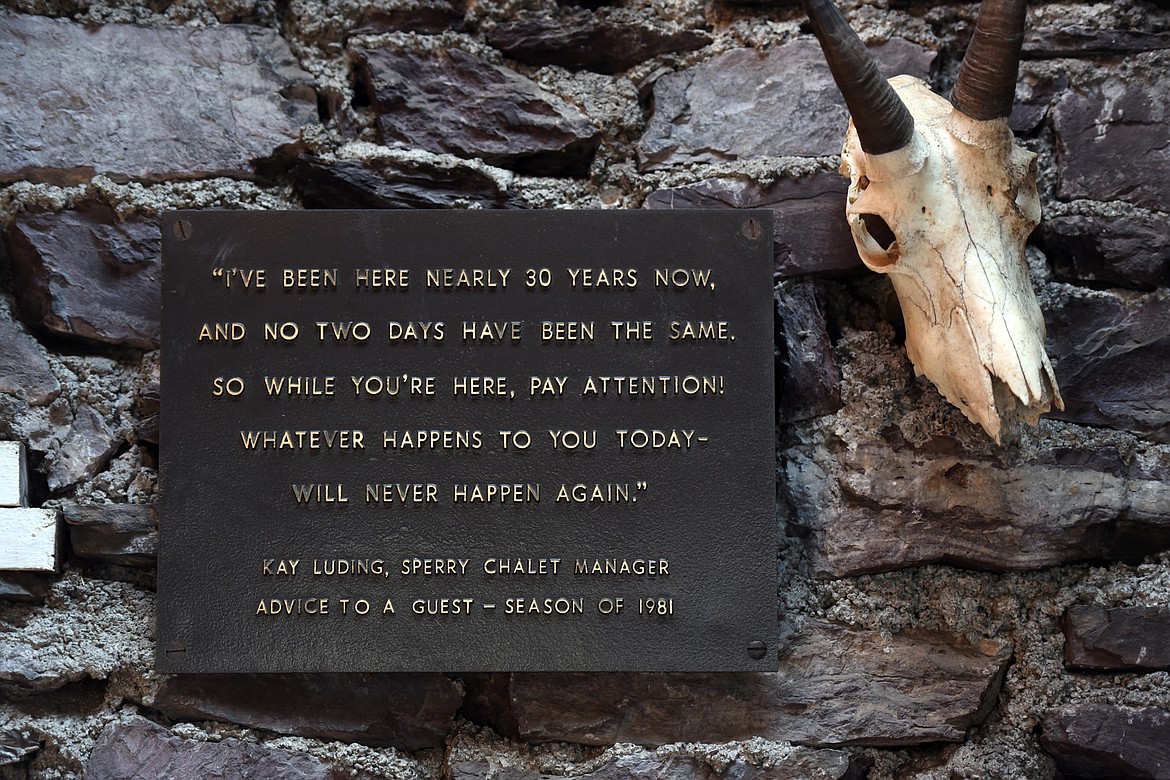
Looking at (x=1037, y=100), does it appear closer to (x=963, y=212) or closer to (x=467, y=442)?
(x=963, y=212)

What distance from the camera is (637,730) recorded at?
2223 millimetres

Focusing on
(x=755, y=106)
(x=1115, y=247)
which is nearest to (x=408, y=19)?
(x=755, y=106)

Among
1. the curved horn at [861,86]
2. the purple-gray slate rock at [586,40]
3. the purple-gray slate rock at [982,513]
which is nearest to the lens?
the curved horn at [861,86]

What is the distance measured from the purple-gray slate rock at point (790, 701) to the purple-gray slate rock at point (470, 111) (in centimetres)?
117

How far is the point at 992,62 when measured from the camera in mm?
1950

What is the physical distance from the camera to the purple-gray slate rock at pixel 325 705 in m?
2.22

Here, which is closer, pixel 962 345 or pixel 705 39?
pixel 962 345

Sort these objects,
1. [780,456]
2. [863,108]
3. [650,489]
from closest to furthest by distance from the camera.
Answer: [863,108] → [650,489] → [780,456]

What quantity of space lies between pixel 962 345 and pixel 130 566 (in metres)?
1.78

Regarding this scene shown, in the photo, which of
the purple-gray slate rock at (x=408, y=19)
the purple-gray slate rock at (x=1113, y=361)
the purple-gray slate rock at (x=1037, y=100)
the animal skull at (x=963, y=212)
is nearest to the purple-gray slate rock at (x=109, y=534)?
the purple-gray slate rock at (x=408, y=19)

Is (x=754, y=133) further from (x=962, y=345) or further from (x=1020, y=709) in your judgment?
(x=1020, y=709)

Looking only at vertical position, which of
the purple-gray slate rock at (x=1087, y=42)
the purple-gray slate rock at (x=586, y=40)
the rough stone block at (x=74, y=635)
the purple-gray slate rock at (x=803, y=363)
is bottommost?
the rough stone block at (x=74, y=635)

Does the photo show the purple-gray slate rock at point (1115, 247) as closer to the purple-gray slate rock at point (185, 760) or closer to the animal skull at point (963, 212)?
the animal skull at point (963, 212)

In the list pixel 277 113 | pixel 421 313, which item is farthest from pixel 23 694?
pixel 277 113
